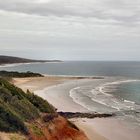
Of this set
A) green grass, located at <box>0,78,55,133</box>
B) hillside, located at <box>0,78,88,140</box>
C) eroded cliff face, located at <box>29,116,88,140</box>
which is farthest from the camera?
eroded cliff face, located at <box>29,116,88,140</box>

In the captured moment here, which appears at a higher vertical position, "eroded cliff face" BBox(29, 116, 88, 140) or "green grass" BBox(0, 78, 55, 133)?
"green grass" BBox(0, 78, 55, 133)

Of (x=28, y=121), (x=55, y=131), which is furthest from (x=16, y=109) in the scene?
(x=55, y=131)

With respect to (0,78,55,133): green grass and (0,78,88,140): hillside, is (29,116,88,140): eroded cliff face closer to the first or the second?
(0,78,88,140): hillside

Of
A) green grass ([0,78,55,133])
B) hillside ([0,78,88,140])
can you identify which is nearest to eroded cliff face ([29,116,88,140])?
hillside ([0,78,88,140])

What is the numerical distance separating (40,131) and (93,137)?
933 centimetres

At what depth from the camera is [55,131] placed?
63.8 feet

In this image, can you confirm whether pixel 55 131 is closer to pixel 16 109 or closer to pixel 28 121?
pixel 28 121

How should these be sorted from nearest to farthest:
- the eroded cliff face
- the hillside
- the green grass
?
the hillside, the green grass, the eroded cliff face

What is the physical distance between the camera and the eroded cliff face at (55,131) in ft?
57.8

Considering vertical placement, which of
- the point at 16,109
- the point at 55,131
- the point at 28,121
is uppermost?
the point at 16,109

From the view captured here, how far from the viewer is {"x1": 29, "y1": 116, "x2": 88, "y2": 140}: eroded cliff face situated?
1761 centimetres

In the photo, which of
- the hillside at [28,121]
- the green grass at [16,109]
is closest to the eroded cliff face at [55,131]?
the hillside at [28,121]

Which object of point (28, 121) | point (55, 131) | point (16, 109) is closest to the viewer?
point (28, 121)

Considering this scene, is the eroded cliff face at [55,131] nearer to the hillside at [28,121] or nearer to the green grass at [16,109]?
the hillside at [28,121]
